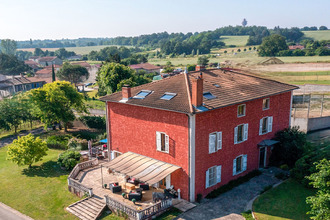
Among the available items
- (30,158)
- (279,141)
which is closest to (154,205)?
(279,141)

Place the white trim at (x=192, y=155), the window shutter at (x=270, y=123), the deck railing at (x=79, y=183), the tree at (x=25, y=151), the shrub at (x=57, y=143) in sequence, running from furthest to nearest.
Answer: the shrub at (x=57, y=143)
the tree at (x=25, y=151)
the window shutter at (x=270, y=123)
the deck railing at (x=79, y=183)
the white trim at (x=192, y=155)

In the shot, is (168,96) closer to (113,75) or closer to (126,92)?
(126,92)

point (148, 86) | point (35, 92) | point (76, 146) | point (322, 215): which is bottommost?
point (76, 146)

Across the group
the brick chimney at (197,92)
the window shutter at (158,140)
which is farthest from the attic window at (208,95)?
the window shutter at (158,140)

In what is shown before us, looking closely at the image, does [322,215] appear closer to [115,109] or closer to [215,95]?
[215,95]

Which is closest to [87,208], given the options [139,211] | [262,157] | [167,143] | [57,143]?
[139,211]

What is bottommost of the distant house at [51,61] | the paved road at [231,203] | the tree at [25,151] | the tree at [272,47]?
the paved road at [231,203]

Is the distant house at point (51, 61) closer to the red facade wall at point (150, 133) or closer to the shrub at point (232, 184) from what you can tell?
the red facade wall at point (150, 133)
